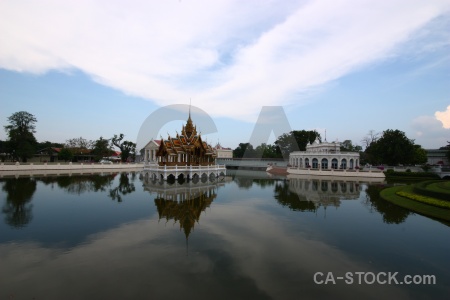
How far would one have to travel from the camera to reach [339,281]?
7.43 meters

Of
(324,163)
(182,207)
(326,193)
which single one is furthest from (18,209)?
(324,163)

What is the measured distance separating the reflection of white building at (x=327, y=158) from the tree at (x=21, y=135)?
205 feet

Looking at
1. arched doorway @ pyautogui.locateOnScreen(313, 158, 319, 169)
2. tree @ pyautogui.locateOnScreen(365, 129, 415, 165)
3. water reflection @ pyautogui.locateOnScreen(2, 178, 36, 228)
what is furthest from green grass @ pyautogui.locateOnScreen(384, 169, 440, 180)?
water reflection @ pyautogui.locateOnScreen(2, 178, 36, 228)

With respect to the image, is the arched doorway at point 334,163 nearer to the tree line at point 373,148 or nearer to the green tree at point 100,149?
the tree line at point 373,148

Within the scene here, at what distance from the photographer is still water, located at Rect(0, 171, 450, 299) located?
682cm

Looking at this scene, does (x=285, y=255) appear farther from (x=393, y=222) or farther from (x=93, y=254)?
(x=393, y=222)

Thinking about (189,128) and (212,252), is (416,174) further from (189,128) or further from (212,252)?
(212,252)

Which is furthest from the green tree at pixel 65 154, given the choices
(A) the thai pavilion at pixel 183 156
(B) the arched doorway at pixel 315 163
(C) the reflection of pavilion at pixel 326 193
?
(B) the arched doorway at pixel 315 163

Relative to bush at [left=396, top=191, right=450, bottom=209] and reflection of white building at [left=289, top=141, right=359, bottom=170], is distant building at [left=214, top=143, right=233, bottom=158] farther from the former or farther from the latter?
bush at [left=396, top=191, right=450, bottom=209]

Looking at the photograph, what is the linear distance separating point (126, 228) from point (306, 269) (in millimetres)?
8512

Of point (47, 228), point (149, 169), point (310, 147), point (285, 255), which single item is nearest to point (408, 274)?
point (285, 255)

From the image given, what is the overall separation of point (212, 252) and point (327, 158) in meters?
53.2

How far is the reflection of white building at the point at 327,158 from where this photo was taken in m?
54.9

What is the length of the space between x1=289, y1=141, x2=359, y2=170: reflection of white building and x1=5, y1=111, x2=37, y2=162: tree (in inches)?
2462
